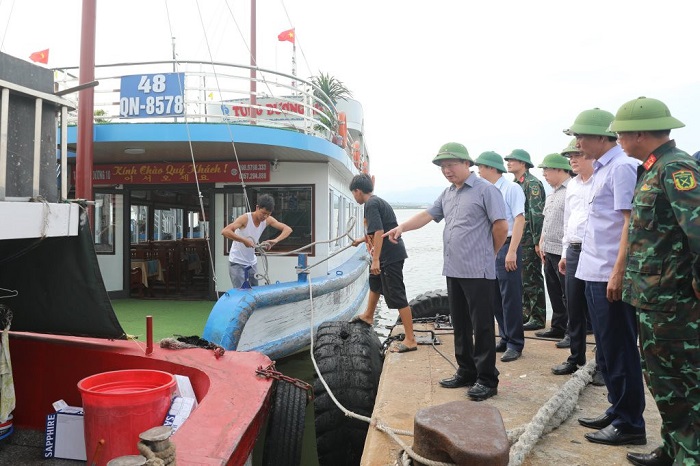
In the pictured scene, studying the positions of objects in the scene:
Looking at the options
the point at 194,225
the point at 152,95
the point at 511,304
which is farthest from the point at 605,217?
the point at 194,225

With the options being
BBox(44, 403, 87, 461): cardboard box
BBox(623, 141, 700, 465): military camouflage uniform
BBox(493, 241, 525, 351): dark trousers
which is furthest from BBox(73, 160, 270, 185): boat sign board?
BBox(623, 141, 700, 465): military camouflage uniform

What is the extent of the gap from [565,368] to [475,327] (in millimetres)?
904

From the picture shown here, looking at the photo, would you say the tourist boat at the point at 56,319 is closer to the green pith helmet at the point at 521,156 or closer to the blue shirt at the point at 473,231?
the blue shirt at the point at 473,231

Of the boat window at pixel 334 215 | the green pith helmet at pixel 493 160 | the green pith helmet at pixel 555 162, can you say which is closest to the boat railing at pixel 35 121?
the green pith helmet at pixel 493 160

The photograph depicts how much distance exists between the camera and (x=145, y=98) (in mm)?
6711

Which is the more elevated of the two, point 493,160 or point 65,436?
point 493,160

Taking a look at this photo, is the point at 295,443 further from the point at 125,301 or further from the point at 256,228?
the point at 125,301

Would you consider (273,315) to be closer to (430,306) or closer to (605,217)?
(430,306)

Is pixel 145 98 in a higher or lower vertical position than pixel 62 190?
higher

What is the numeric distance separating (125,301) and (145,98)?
3.13 meters

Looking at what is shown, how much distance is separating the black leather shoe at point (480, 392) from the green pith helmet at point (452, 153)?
4.66 ft

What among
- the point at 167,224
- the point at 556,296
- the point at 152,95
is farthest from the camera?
the point at 167,224

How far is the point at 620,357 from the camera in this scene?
269cm

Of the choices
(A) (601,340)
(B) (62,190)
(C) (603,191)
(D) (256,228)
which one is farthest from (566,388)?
(D) (256,228)
